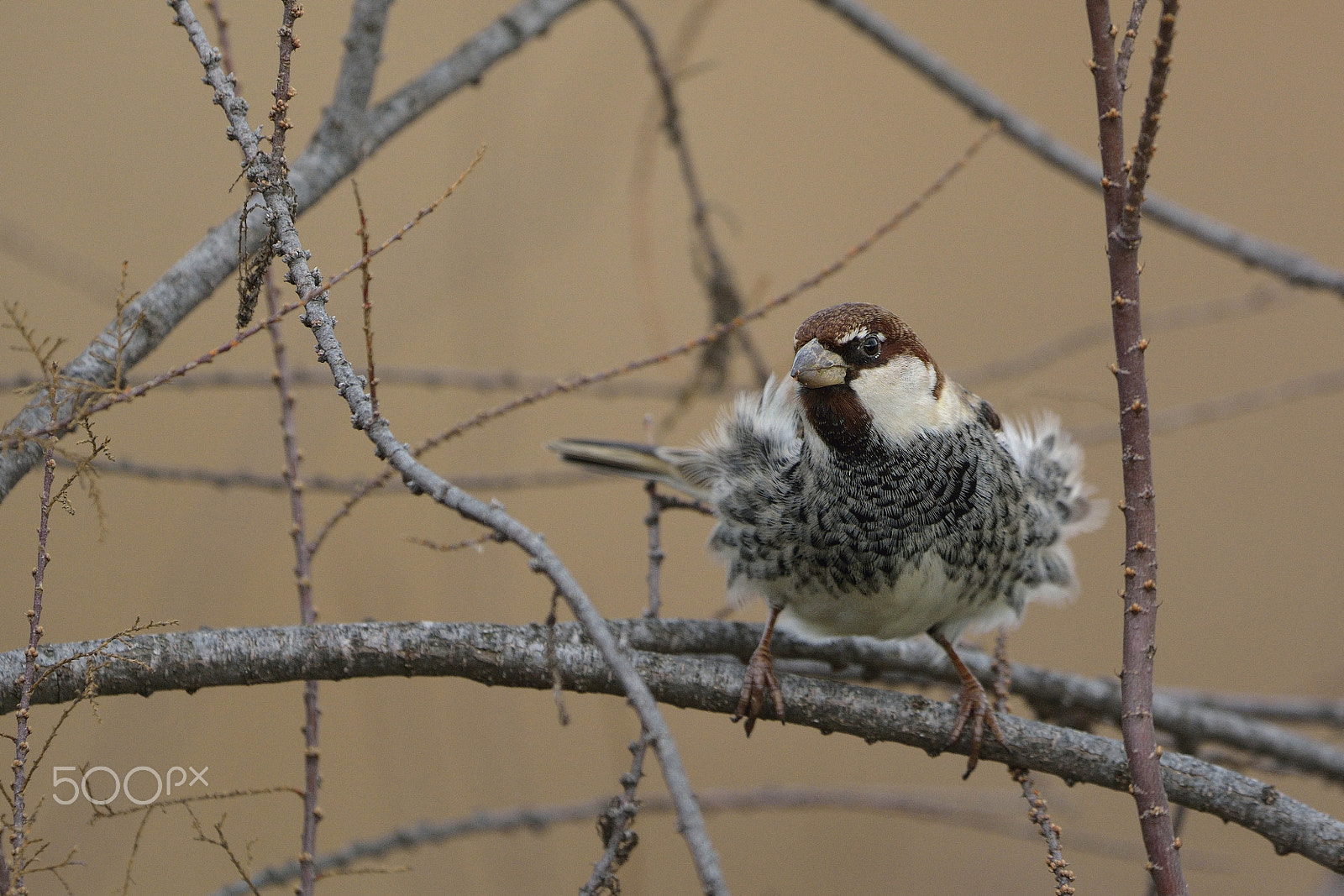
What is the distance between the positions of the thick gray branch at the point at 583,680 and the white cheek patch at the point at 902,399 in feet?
1.54

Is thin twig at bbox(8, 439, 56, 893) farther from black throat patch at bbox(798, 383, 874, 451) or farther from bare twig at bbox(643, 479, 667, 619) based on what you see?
black throat patch at bbox(798, 383, 874, 451)

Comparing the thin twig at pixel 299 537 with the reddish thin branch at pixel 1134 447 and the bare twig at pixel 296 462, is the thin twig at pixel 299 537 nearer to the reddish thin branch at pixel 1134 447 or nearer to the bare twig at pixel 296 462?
the bare twig at pixel 296 462

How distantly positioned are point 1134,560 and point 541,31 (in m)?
1.44

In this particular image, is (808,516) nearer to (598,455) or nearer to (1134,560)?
(598,455)

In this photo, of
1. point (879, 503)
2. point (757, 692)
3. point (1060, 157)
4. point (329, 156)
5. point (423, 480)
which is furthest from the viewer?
point (1060, 157)

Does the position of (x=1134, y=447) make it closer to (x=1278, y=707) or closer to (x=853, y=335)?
(x=853, y=335)

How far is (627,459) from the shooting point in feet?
7.81

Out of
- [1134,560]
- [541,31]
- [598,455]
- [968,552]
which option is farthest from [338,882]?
[1134,560]

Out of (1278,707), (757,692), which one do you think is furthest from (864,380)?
(1278,707)

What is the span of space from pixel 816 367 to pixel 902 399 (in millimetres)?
213

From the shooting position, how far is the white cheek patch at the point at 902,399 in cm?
189

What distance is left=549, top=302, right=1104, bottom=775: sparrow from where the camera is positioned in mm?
1880

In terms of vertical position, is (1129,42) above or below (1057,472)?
above

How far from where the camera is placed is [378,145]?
187 centimetres
